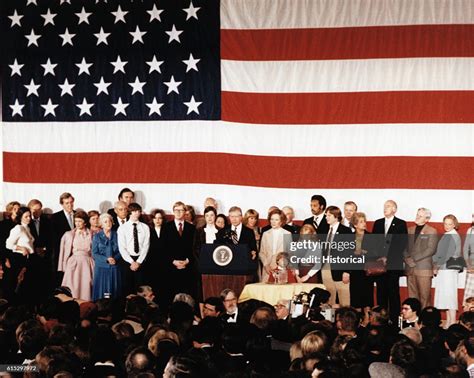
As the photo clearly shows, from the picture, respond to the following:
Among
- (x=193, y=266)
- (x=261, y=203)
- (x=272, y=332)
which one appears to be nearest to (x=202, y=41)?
(x=261, y=203)

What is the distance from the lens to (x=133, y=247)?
1228 centimetres

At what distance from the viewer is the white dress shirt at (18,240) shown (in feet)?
41.9

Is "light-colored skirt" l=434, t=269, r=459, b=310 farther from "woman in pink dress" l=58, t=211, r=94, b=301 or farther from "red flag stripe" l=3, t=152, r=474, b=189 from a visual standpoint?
"woman in pink dress" l=58, t=211, r=94, b=301

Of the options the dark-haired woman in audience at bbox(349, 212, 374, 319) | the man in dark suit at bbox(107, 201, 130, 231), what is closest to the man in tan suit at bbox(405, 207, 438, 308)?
the dark-haired woman in audience at bbox(349, 212, 374, 319)

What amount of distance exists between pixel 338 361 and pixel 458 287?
7036 millimetres

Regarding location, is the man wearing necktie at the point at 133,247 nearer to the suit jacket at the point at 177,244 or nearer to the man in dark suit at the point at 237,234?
the suit jacket at the point at 177,244

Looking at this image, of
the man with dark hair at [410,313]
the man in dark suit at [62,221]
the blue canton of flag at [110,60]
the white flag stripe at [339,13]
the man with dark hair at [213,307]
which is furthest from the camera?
the blue canton of flag at [110,60]

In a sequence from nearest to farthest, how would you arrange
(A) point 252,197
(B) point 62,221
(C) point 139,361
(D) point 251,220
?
(C) point 139,361
(D) point 251,220
(B) point 62,221
(A) point 252,197

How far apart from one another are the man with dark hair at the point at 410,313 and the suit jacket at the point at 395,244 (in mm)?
3005

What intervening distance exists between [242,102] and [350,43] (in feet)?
4.94

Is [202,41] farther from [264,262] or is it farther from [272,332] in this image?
[272,332]

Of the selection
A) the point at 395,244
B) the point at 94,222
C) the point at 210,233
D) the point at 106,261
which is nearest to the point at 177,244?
the point at 210,233

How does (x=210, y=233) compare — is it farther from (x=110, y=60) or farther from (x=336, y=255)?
(x=110, y=60)

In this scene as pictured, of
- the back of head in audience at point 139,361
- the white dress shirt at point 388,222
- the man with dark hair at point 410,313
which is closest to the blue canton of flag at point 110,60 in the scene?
the white dress shirt at point 388,222
